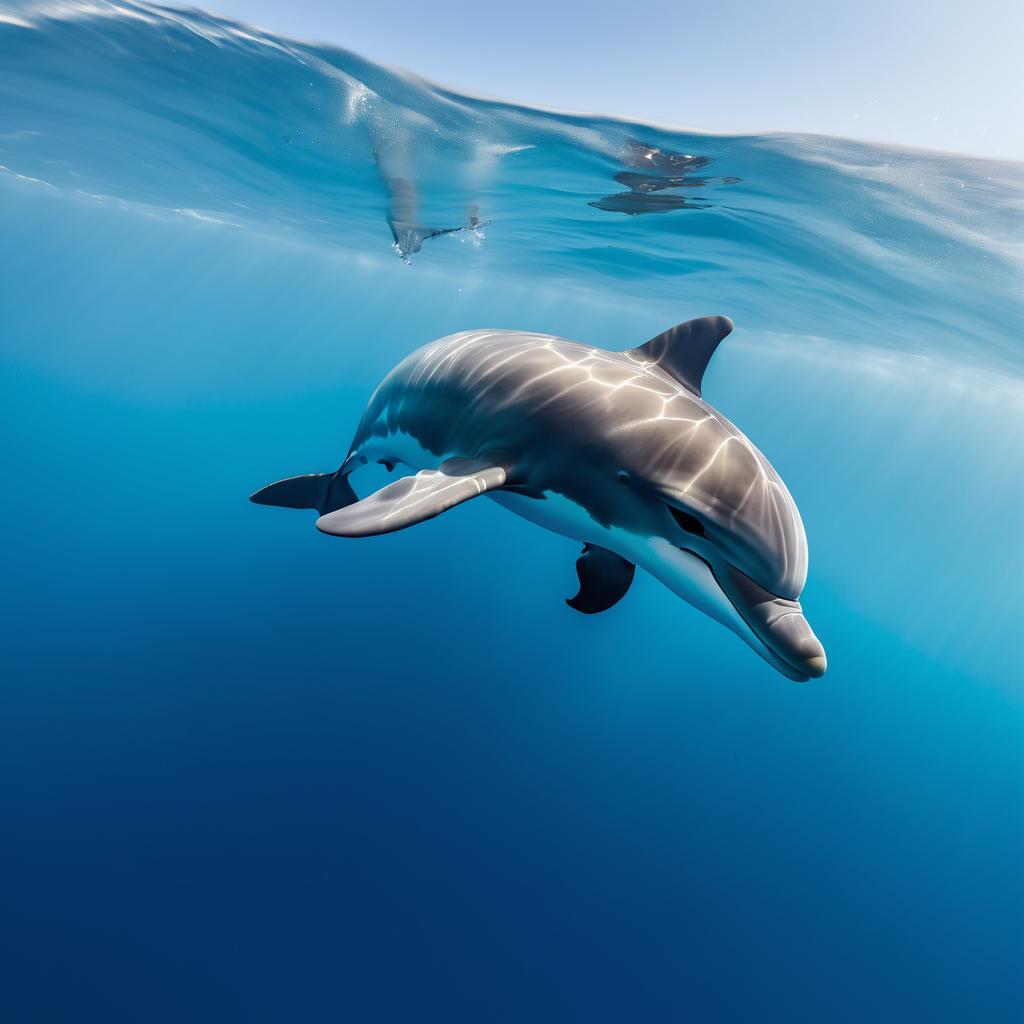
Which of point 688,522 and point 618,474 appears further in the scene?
point 618,474

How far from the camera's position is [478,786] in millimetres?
6543

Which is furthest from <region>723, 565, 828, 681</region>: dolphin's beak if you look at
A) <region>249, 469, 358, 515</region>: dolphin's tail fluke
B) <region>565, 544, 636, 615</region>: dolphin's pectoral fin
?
<region>249, 469, 358, 515</region>: dolphin's tail fluke

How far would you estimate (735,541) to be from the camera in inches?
108

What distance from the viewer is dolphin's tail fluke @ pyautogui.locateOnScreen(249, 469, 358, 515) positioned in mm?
6723

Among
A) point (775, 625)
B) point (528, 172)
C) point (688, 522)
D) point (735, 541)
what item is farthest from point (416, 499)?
point (528, 172)

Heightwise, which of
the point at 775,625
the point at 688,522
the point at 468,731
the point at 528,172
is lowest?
the point at 468,731

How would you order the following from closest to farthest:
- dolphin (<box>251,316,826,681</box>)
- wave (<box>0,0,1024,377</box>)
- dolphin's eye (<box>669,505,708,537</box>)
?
dolphin (<box>251,316,826,681</box>) → dolphin's eye (<box>669,505,708,537</box>) → wave (<box>0,0,1024,377</box>)

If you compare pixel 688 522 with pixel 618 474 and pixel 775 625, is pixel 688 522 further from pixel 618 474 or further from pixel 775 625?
pixel 775 625

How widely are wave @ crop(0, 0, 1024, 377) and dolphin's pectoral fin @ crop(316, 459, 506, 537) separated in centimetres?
731

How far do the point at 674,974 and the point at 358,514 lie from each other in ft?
16.9

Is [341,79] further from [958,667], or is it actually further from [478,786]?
[958,667]

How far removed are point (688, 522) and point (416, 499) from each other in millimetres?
1456

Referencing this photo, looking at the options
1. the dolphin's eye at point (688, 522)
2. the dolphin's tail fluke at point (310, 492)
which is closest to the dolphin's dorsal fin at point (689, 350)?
the dolphin's eye at point (688, 522)

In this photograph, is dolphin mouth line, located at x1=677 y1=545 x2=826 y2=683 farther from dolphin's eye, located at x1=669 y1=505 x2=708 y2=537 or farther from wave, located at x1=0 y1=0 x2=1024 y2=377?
Answer: wave, located at x1=0 y1=0 x2=1024 y2=377
